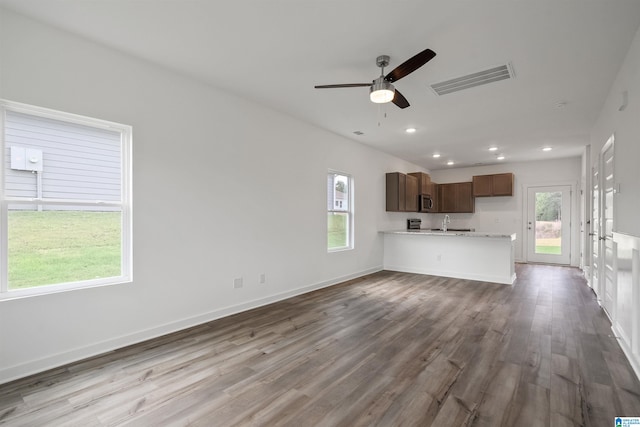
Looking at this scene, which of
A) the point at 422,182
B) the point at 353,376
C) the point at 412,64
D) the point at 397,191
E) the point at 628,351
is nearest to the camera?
the point at 353,376

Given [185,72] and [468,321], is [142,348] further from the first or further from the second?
[468,321]

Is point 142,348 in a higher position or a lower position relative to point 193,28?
lower

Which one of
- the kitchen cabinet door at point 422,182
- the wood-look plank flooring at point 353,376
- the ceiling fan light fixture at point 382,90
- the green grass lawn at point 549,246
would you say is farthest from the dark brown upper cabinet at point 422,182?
the ceiling fan light fixture at point 382,90

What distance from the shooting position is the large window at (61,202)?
92.8 inches

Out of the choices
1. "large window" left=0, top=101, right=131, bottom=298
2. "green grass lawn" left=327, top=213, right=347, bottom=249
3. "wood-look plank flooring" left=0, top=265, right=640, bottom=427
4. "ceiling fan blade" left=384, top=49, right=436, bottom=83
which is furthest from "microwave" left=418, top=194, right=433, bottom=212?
"large window" left=0, top=101, right=131, bottom=298

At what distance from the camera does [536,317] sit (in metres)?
3.71

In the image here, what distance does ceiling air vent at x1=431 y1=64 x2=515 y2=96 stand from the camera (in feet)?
10.4

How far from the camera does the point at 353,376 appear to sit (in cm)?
235

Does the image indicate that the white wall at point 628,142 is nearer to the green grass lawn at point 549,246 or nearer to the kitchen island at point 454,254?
the kitchen island at point 454,254

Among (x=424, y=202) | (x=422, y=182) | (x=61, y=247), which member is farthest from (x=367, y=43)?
(x=424, y=202)

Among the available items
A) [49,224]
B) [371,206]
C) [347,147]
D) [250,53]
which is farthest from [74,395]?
[371,206]

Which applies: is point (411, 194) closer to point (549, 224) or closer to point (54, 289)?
point (549, 224)

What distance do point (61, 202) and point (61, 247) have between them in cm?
39

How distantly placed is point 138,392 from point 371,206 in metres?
5.31
